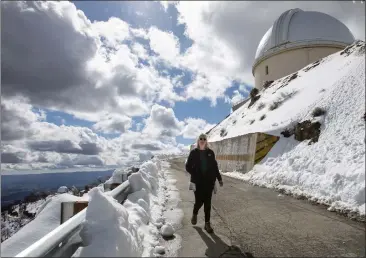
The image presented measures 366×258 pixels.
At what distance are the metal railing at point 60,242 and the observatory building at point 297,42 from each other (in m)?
35.8

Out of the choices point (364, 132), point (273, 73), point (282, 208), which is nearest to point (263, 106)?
point (273, 73)

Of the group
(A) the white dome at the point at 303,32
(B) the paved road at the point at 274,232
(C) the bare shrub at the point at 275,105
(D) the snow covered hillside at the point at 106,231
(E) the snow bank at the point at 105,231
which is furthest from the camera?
(A) the white dome at the point at 303,32

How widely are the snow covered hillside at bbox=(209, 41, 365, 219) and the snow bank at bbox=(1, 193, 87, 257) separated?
6.45m

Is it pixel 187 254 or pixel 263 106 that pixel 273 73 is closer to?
pixel 263 106

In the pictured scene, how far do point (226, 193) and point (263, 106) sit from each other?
16.4 metres

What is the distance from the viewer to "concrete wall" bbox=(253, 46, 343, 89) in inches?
1382

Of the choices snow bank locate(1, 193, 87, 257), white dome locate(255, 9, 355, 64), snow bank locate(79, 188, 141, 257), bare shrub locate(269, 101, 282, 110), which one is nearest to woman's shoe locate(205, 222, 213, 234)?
snow bank locate(79, 188, 141, 257)

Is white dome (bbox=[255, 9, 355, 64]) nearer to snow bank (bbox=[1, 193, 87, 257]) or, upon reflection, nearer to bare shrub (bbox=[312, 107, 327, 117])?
bare shrub (bbox=[312, 107, 327, 117])

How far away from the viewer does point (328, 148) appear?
10.3m

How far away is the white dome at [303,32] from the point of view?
3650 cm

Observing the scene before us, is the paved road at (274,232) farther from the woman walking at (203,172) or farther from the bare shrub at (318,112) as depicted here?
the bare shrub at (318,112)

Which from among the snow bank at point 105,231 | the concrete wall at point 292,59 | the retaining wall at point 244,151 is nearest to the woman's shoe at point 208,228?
the snow bank at point 105,231

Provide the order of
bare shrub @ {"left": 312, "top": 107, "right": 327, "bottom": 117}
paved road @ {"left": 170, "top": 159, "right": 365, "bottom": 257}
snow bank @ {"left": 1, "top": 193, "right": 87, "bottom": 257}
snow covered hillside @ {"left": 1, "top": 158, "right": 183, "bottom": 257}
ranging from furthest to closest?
bare shrub @ {"left": 312, "top": 107, "right": 327, "bottom": 117}, paved road @ {"left": 170, "top": 159, "right": 365, "bottom": 257}, snow bank @ {"left": 1, "top": 193, "right": 87, "bottom": 257}, snow covered hillside @ {"left": 1, "top": 158, "right": 183, "bottom": 257}

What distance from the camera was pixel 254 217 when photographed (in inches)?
272
